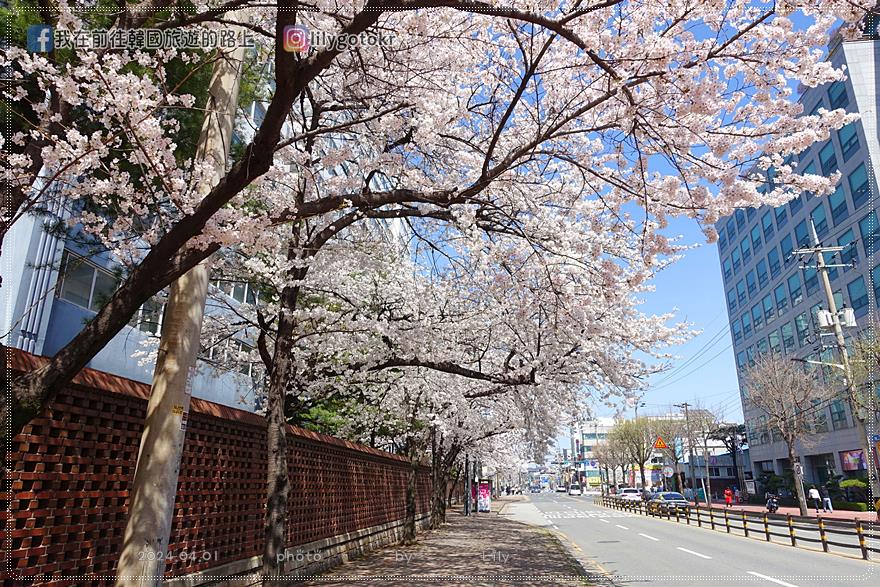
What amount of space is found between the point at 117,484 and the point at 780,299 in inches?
2194

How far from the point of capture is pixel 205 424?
7.48 meters

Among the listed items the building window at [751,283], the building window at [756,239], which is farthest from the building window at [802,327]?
the building window at [756,239]

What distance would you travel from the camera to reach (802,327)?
45.1 m

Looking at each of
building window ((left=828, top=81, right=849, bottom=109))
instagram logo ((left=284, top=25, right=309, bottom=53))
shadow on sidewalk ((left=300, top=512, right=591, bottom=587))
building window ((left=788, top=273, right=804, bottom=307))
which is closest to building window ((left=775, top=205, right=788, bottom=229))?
building window ((left=788, top=273, right=804, bottom=307))

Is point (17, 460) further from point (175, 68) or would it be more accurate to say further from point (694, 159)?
point (694, 159)

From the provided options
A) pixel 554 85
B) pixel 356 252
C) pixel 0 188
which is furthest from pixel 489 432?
pixel 0 188

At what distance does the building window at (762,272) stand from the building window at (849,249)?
14636mm

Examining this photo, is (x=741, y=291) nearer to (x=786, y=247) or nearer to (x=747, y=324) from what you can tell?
(x=747, y=324)

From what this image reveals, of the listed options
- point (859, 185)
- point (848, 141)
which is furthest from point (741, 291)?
point (848, 141)

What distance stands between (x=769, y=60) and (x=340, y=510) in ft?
39.6

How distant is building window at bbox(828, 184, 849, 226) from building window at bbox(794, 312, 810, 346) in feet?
29.1

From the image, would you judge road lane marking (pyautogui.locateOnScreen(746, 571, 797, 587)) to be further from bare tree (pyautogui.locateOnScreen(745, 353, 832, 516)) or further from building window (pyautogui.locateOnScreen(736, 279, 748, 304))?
building window (pyautogui.locateOnScreen(736, 279, 748, 304))

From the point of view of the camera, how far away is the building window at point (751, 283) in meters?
55.9

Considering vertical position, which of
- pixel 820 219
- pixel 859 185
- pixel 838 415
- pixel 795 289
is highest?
pixel 820 219
